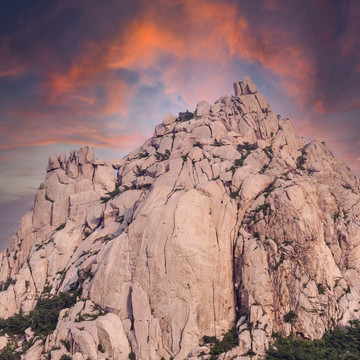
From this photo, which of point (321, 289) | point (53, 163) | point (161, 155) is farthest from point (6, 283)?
point (321, 289)

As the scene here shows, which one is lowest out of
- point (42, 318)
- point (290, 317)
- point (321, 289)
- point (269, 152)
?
point (290, 317)

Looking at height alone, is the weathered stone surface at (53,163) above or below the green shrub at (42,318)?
above

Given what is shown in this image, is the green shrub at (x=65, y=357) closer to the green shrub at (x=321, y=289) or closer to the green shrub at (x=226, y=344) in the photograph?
the green shrub at (x=226, y=344)

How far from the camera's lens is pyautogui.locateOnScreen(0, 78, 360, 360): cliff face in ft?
132

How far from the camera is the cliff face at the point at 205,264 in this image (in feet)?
132

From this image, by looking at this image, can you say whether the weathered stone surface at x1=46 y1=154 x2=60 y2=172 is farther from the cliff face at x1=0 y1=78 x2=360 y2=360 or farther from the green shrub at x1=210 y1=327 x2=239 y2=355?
the green shrub at x1=210 y1=327 x2=239 y2=355

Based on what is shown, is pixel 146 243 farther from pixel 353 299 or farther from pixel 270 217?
pixel 353 299

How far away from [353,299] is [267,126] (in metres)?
53.4

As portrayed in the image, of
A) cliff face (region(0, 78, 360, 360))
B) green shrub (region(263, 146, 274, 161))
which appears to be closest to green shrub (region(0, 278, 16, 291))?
cliff face (region(0, 78, 360, 360))

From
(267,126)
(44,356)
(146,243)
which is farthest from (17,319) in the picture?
(267,126)

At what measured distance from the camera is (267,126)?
8344 centimetres

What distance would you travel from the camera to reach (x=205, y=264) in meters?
43.6

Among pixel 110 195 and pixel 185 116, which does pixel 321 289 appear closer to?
pixel 110 195

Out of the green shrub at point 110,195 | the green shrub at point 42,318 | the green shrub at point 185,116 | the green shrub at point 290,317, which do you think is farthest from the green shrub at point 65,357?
the green shrub at point 185,116
